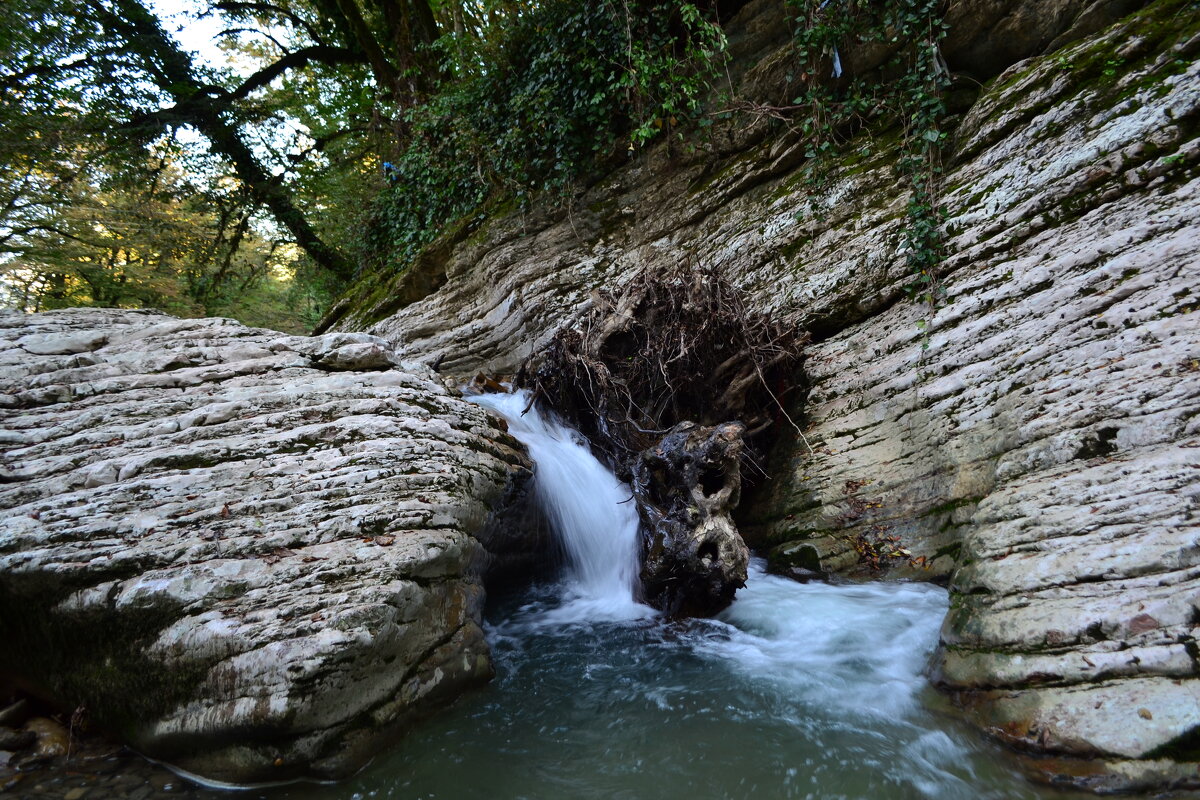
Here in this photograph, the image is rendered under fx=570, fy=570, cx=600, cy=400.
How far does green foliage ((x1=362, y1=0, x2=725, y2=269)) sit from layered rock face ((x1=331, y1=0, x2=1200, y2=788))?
122cm

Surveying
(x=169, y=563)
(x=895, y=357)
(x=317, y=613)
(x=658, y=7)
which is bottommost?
(x=317, y=613)

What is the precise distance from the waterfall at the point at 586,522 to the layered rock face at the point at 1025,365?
4.17 ft

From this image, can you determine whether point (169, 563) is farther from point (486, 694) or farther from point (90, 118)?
point (90, 118)

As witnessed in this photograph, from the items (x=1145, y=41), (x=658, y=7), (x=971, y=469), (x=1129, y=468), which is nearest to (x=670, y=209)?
(x=658, y=7)

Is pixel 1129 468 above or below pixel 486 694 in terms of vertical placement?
above

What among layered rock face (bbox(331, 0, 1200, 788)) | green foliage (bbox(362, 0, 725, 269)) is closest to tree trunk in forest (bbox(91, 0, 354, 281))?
green foliage (bbox(362, 0, 725, 269))

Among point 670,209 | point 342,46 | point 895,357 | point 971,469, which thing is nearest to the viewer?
point 971,469

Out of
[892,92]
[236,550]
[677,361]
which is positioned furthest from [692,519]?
[892,92]

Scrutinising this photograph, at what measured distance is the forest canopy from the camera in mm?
8992

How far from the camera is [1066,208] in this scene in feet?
15.4

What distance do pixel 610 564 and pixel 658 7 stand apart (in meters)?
7.65

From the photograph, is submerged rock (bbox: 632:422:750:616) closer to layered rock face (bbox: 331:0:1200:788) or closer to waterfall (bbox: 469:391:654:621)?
waterfall (bbox: 469:391:654:621)

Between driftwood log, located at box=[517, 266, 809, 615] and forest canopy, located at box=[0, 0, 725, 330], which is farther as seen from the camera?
forest canopy, located at box=[0, 0, 725, 330]

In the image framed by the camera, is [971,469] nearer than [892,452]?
Yes
